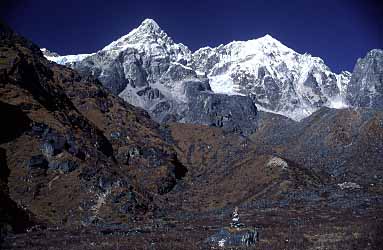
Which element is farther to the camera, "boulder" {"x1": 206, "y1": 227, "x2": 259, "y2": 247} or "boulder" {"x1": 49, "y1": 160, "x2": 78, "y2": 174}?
"boulder" {"x1": 49, "y1": 160, "x2": 78, "y2": 174}

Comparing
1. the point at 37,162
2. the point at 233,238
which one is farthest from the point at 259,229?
the point at 37,162

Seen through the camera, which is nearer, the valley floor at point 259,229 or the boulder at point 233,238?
the valley floor at point 259,229

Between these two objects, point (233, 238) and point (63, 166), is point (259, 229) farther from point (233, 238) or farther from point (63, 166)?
point (63, 166)

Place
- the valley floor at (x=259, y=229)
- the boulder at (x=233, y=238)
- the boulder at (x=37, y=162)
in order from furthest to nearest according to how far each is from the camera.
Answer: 1. the boulder at (x=37, y=162)
2. the boulder at (x=233, y=238)
3. the valley floor at (x=259, y=229)

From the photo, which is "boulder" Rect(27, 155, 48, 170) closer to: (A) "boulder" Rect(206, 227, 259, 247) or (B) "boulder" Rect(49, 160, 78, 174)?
(B) "boulder" Rect(49, 160, 78, 174)

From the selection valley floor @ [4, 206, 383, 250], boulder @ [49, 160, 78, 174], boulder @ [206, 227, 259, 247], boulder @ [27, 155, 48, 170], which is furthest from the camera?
boulder @ [49, 160, 78, 174]

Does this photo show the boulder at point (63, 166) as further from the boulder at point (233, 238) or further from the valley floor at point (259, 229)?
the boulder at point (233, 238)

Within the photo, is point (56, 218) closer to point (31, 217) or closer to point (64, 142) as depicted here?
point (31, 217)

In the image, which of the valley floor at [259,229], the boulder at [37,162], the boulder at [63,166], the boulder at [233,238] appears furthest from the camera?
the boulder at [63,166]

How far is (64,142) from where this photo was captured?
608 feet

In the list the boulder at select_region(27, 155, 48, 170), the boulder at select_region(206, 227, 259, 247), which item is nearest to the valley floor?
the boulder at select_region(206, 227, 259, 247)

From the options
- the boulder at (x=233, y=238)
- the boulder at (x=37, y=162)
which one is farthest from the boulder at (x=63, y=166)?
the boulder at (x=233, y=238)

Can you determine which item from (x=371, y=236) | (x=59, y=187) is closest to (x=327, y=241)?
(x=371, y=236)

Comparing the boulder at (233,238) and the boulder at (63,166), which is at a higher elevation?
the boulder at (63,166)
